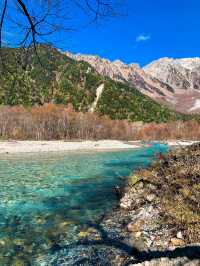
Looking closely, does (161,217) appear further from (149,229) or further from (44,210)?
(44,210)

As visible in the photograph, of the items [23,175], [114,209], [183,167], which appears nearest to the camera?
[114,209]

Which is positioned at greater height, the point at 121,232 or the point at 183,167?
the point at 183,167

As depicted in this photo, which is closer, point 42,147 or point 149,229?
point 149,229

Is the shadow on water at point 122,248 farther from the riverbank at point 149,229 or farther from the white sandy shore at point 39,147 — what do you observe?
the white sandy shore at point 39,147

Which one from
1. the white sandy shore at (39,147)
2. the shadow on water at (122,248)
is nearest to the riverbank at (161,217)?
the shadow on water at (122,248)

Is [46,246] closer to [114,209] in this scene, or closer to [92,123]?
[114,209]

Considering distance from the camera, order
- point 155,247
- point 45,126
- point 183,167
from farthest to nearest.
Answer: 1. point 45,126
2. point 183,167
3. point 155,247

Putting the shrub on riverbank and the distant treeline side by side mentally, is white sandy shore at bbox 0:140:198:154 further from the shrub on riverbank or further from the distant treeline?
the shrub on riverbank

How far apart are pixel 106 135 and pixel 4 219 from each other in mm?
124800

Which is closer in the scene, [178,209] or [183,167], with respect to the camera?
[178,209]

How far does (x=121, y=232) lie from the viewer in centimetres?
1453

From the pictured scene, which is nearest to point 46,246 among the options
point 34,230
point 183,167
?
point 34,230

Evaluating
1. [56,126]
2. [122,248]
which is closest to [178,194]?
[122,248]

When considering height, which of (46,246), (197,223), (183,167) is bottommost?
(46,246)
